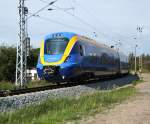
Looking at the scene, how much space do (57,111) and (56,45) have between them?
10.5 m

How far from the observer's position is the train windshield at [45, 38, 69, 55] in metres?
25.1

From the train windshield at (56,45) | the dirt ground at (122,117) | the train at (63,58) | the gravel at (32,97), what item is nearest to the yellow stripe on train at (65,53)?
the train at (63,58)

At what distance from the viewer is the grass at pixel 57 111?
13062mm

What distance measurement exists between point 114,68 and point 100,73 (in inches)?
397

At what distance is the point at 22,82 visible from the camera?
28.8 metres

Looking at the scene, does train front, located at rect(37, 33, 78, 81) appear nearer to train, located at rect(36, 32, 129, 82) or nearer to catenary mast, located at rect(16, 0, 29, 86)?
train, located at rect(36, 32, 129, 82)

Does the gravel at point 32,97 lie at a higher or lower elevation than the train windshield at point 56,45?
lower

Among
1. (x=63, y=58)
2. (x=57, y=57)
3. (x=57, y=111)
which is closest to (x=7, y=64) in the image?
(x=57, y=57)

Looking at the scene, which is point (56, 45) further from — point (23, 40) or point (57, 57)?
point (23, 40)

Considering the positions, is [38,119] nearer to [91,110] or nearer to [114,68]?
[91,110]

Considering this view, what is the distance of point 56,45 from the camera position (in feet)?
83.8

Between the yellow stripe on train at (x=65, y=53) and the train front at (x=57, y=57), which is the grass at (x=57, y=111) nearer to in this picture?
the train front at (x=57, y=57)

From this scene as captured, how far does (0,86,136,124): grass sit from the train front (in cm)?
472

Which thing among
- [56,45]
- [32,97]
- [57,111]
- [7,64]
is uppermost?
[56,45]
